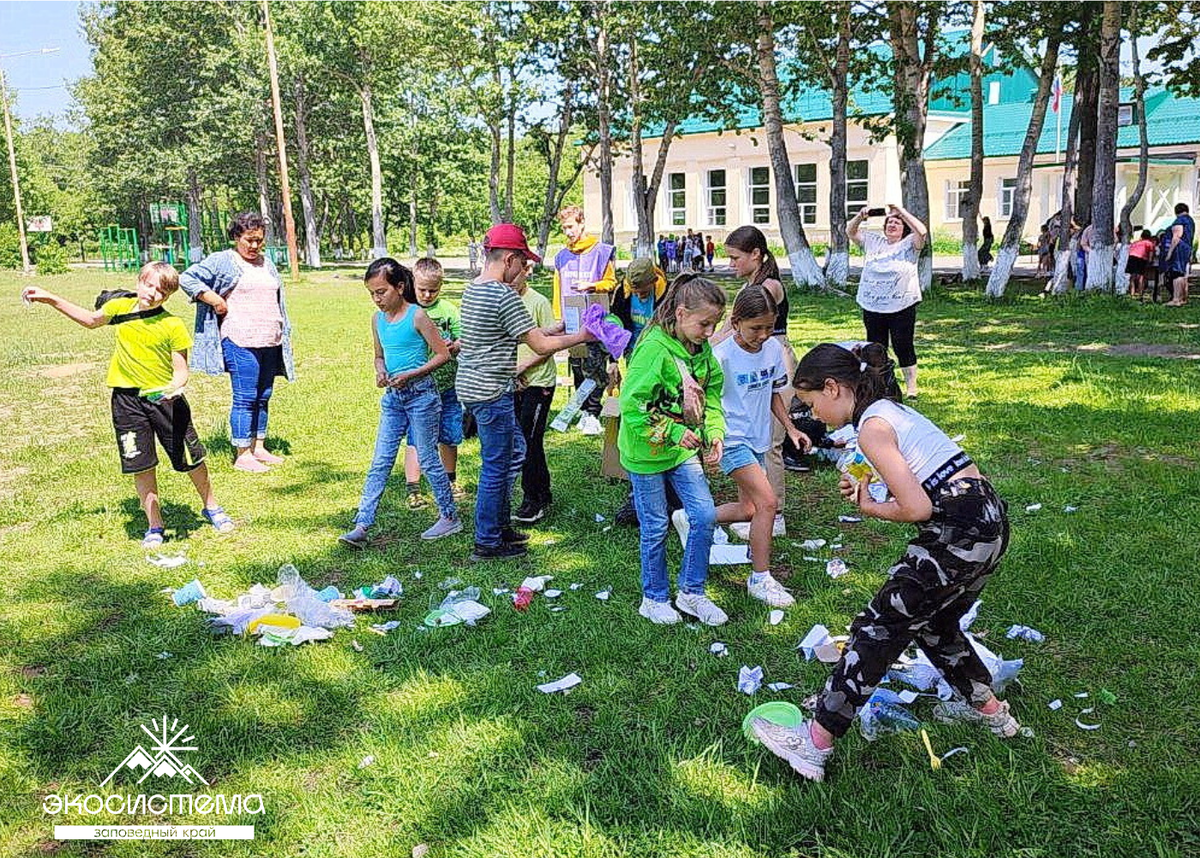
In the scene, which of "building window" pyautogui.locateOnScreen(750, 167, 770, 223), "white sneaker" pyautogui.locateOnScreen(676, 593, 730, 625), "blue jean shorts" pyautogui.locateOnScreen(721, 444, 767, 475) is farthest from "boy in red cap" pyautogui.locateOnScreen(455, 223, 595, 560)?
"building window" pyautogui.locateOnScreen(750, 167, 770, 223)

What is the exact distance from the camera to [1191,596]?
14.8 ft

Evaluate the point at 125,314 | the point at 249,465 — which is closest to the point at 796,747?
the point at 125,314

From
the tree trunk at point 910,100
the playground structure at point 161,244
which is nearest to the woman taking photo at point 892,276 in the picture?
the tree trunk at point 910,100

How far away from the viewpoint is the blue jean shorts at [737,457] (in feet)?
15.6

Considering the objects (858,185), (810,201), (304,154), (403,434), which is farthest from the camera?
(304,154)

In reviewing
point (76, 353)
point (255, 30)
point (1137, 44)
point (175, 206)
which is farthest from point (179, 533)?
point (175, 206)

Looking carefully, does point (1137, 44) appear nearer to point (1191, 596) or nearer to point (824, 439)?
point (824, 439)

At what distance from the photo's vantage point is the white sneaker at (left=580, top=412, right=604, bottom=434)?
344 inches

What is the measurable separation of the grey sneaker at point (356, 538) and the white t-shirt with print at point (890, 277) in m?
4.90

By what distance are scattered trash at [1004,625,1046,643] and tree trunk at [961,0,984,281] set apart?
1649cm

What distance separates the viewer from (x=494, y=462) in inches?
217

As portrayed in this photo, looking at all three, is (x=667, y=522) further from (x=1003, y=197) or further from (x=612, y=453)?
(x=1003, y=197)

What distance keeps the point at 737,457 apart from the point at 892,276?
4389 mm

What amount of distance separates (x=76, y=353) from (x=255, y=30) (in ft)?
110
